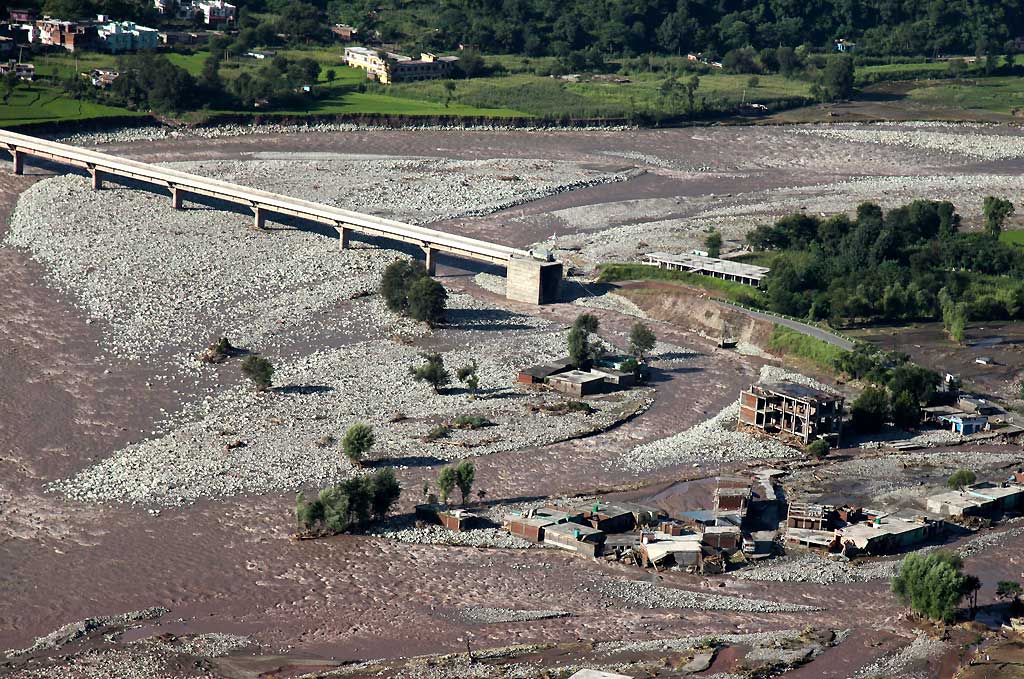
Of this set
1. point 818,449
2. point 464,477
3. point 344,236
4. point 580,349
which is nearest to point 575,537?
point 464,477

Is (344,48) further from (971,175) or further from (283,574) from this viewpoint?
(283,574)

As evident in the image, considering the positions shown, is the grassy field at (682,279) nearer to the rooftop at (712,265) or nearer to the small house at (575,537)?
the rooftop at (712,265)

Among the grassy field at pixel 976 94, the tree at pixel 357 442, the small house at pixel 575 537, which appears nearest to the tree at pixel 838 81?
the grassy field at pixel 976 94

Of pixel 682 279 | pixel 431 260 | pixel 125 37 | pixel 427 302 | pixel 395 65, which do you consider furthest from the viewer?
pixel 395 65

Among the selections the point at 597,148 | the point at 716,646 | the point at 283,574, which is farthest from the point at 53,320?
the point at 597,148

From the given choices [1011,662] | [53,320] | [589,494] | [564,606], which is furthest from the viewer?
[53,320]

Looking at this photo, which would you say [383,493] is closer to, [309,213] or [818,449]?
[818,449]
